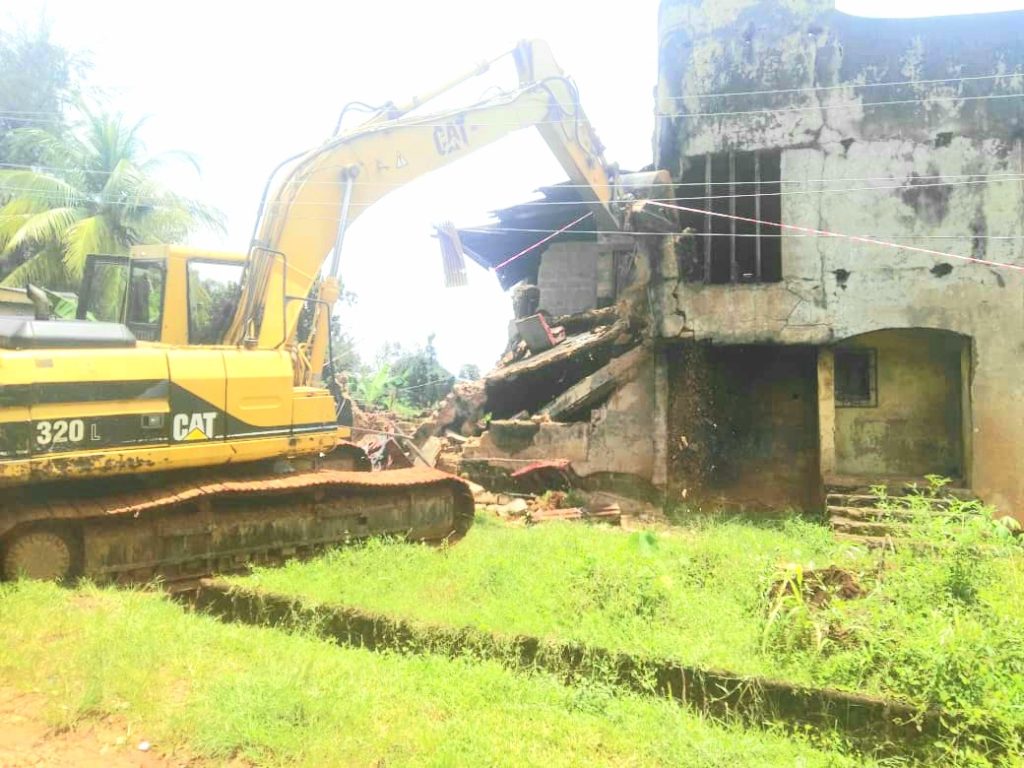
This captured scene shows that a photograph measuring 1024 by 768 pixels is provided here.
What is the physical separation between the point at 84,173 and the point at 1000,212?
16.5 metres

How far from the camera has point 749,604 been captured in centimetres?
489

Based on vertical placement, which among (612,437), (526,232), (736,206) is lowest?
(612,437)

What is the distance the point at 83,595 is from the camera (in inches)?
202

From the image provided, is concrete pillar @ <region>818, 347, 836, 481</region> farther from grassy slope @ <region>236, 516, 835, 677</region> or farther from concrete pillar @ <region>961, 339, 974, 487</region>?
grassy slope @ <region>236, 516, 835, 677</region>

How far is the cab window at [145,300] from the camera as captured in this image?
634 cm

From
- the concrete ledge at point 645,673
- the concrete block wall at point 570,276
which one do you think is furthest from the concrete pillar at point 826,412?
the concrete ledge at point 645,673

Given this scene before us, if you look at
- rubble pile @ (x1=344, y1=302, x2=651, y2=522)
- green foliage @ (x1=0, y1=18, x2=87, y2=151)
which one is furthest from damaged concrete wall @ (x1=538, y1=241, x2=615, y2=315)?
green foliage @ (x1=0, y1=18, x2=87, y2=151)

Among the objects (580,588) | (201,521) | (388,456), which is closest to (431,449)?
(388,456)

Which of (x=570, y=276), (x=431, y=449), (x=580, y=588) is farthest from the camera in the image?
(x=570, y=276)

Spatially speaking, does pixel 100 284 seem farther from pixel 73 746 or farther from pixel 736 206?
pixel 736 206

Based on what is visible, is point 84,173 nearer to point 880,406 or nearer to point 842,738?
point 880,406

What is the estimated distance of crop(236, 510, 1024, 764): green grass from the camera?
3619mm

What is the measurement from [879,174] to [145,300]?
31.2 feet

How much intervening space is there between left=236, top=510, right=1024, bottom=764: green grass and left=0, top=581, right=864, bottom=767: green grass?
0.50 meters
